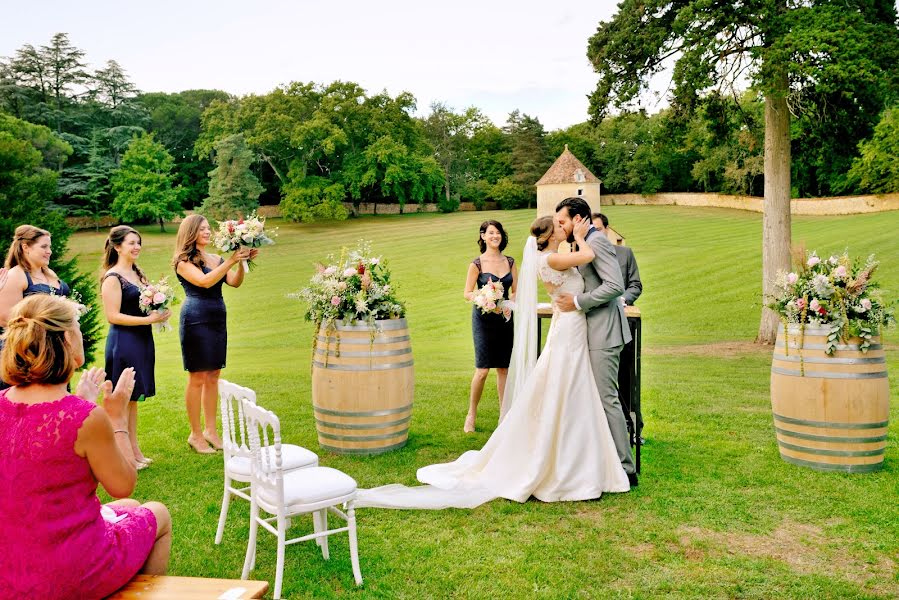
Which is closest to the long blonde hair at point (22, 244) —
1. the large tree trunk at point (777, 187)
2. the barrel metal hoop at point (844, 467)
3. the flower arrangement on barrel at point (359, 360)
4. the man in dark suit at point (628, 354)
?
the flower arrangement on barrel at point (359, 360)

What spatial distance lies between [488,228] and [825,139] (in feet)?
38.9

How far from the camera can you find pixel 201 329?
706 cm

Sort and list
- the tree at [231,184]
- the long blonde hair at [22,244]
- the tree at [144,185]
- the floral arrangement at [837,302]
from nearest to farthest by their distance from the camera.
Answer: the floral arrangement at [837,302] → the long blonde hair at [22,244] → the tree at [231,184] → the tree at [144,185]

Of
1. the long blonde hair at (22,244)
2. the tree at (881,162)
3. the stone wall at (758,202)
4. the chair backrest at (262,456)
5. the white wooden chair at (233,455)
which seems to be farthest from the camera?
the stone wall at (758,202)

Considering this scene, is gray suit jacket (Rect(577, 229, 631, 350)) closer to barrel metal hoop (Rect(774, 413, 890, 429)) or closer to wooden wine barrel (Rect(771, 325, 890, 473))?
wooden wine barrel (Rect(771, 325, 890, 473))

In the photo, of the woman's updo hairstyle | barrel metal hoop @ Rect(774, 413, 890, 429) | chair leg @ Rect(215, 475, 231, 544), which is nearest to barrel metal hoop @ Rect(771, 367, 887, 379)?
barrel metal hoop @ Rect(774, 413, 890, 429)

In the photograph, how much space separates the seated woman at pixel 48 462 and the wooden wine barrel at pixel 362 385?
4055 millimetres

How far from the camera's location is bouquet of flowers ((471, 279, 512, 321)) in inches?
299

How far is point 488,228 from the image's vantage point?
8.05 meters

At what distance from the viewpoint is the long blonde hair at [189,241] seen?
6.94m

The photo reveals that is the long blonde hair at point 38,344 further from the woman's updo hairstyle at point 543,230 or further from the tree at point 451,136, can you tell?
the tree at point 451,136

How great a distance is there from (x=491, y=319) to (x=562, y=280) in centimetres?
194

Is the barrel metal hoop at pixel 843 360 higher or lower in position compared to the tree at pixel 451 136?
lower

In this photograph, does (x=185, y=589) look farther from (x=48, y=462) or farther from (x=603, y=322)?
(x=603, y=322)
